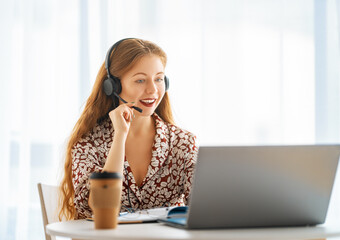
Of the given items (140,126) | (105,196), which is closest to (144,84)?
(140,126)

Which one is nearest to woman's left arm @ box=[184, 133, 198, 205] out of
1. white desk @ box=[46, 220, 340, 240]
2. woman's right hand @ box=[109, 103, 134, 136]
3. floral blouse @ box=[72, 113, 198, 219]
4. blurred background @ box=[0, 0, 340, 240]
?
floral blouse @ box=[72, 113, 198, 219]

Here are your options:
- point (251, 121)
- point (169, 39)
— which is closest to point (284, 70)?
point (251, 121)

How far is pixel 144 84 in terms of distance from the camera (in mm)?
1735

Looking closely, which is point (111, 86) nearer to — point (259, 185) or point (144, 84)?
point (144, 84)

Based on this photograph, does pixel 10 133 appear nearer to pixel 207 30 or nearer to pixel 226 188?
pixel 207 30

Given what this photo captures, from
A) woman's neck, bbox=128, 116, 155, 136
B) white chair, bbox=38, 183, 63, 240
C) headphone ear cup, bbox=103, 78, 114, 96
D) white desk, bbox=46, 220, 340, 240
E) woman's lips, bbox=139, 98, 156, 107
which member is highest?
headphone ear cup, bbox=103, 78, 114, 96

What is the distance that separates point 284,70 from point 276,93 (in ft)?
0.53

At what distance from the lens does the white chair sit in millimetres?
1617

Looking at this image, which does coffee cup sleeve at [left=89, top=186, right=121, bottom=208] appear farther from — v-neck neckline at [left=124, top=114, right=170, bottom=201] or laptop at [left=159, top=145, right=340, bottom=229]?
v-neck neckline at [left=124, top=114, right=170, bottom=201]

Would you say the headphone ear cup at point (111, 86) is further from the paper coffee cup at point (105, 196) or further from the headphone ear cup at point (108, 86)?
the paper coffee cup at point (105, 196)

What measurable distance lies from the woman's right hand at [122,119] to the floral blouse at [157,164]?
0.52ft

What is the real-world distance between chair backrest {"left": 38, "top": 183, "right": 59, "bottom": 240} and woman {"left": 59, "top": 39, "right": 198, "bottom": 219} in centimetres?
4

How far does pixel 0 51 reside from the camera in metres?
2.91

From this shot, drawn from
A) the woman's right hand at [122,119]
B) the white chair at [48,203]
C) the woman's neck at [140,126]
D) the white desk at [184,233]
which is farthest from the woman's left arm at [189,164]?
the white desk at [184,233]
